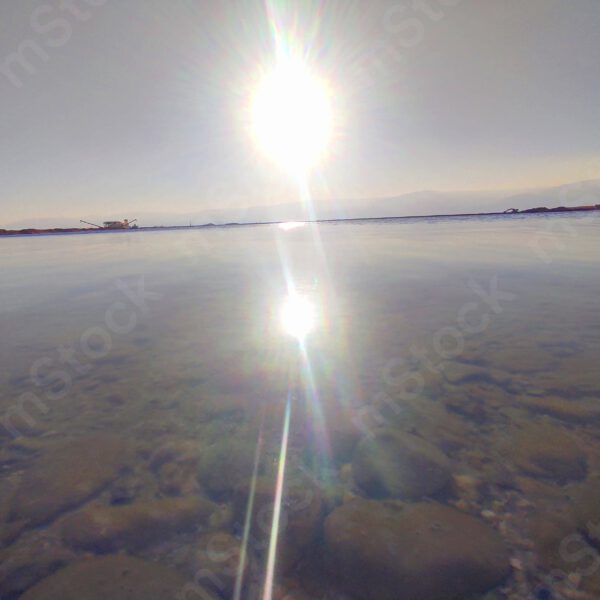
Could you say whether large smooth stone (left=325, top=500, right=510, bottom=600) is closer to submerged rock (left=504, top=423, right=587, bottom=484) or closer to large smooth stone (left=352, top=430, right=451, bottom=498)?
large smooth stone (left=352, top=430, right=451, bottom=498)

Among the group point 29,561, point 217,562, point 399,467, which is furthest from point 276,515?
point 29,561

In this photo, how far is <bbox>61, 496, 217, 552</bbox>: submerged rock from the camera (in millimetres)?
3053

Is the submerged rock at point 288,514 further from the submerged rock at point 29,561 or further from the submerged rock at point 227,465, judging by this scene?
the submerged rock at point 29,561

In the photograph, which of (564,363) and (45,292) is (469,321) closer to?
(564,363)

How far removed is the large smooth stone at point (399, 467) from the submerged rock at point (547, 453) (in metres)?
0.86

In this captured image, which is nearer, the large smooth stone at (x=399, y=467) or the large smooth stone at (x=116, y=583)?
the large smooth stone at (x=116, y=583)

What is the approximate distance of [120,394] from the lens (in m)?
5.57

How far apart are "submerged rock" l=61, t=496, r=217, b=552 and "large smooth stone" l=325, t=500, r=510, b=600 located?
1.35 meters

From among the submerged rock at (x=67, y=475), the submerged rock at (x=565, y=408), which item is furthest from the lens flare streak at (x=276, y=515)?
the submerged rock at (x=565, y=408)

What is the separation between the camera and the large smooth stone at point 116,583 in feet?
8.33

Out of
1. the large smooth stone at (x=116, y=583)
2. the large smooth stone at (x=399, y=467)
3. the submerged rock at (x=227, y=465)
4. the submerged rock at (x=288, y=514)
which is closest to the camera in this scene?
the large smooth stone at (x=116, y=583)

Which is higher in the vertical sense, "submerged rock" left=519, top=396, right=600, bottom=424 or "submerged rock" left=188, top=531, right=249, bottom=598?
"submerged rock" left=188, top=531, right=249, bottom=598

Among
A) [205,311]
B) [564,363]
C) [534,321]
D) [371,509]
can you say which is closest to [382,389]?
[371,509]

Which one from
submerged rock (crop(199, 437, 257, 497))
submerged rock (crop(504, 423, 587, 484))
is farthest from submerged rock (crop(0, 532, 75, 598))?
submerged rock (crop(504, 423, 587, 484))
